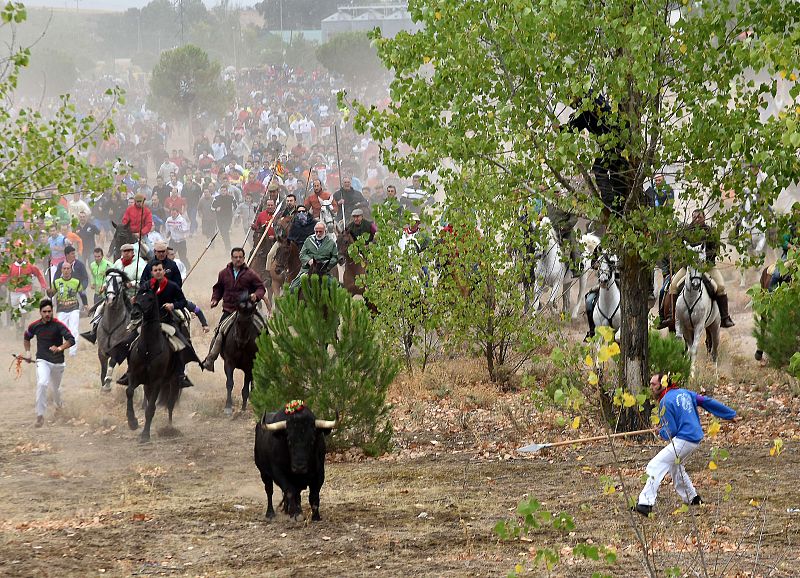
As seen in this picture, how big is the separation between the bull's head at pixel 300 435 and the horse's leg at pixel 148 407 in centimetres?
623

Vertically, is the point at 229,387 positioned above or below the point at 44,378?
below

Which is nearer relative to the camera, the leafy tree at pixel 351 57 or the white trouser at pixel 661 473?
the white trouser at pixel 661 473

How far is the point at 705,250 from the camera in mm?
16922

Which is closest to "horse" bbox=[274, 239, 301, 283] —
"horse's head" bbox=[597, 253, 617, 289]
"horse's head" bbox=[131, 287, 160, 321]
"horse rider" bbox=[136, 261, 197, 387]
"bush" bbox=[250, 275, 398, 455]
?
"horse rider" bbox=[136, 261, 197, 387]

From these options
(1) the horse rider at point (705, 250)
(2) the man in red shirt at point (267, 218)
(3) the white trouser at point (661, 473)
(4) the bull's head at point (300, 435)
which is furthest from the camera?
(2) the man in red shirt at point (267, 218)

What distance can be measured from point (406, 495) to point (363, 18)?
291 feet

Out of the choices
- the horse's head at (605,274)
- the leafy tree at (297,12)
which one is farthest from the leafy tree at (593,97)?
the leafy tree at (297,12)

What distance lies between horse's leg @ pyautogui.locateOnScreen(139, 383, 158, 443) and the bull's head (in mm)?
6232

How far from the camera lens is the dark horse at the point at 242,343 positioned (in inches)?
771

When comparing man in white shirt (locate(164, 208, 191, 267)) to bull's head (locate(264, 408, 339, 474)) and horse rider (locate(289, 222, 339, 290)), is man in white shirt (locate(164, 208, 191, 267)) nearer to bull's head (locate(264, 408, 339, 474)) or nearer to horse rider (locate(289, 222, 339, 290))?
horse rider (locate(289, 222, 339, 290))

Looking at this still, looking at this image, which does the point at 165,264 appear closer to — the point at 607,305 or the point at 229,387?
the point at 229,387

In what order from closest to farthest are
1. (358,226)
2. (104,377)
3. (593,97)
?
(593,97) < (104,377) < (358,226)

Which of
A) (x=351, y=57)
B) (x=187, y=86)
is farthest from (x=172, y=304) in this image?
(x=351, y=57)

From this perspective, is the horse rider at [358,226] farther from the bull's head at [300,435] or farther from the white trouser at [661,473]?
the white trouser at [661,473]
